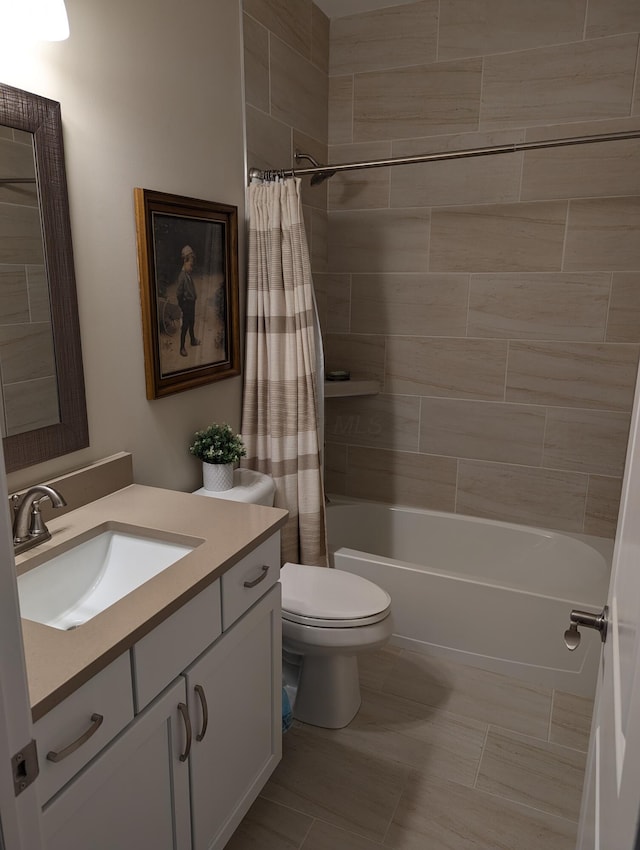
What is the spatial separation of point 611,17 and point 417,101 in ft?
2.69

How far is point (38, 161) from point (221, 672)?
1.30 m

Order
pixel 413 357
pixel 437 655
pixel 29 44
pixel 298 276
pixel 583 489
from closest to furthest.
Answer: pixel 29 44, pixel 298 276, pixel 437 655, pixel 583 489, pixel 413 357

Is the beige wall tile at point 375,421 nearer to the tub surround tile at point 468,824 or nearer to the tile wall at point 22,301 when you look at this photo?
the tub surround tile at point 468,824

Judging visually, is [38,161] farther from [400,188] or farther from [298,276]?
[400,188]

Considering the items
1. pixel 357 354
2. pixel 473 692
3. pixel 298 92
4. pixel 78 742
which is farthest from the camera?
pixel 357 354

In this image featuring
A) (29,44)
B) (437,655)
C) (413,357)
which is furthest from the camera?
(413,357)

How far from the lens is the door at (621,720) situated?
601mm

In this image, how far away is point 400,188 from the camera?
2951mm

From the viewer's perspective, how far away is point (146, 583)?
129cm

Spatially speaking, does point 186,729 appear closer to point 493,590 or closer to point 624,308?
point 493,590

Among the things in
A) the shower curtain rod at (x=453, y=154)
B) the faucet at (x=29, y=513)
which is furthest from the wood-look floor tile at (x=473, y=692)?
the shower curtain rod at (x=453, y=154)

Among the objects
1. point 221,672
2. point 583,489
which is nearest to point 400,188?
point 583,489

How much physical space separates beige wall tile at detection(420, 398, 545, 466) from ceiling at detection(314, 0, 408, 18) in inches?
71.2

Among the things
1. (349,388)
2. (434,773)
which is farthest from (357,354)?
(434,773)
